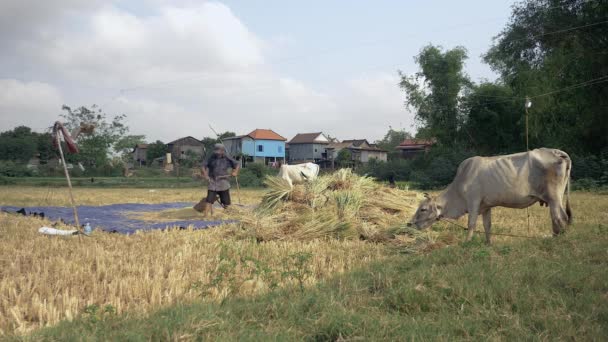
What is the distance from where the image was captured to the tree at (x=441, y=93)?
1432 inches

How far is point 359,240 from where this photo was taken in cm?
728

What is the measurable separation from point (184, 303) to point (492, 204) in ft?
16.4

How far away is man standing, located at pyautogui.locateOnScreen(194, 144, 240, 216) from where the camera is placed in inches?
422

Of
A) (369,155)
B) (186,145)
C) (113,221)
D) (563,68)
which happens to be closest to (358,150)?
(369,155)

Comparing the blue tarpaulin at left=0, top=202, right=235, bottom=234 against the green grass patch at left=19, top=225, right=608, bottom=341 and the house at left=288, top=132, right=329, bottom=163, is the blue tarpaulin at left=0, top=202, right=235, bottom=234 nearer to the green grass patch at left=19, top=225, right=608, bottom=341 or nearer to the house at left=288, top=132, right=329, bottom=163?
the green grass patch at left=19, top=225, right=608, bottom=341

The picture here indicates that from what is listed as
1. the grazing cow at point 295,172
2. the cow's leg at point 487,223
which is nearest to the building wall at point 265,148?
the grazing cow at point 295,172

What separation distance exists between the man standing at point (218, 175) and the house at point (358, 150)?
159ft

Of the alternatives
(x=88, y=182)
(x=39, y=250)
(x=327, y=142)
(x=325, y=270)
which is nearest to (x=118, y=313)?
(x=325, y=270)

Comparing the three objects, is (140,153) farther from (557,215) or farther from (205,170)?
(557,215)

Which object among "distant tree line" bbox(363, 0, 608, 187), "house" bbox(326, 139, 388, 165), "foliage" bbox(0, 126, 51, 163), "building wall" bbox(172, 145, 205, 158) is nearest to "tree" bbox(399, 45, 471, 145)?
"distant tree line" bbox(363, 0, 608, 187)

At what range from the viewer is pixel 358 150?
62.1m

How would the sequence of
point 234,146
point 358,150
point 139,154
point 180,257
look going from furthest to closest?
point 139,154
point 358,150
point 234,146
point 180,257

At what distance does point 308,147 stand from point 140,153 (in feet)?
92.7

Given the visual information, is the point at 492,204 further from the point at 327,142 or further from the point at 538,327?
the point at 327,142
